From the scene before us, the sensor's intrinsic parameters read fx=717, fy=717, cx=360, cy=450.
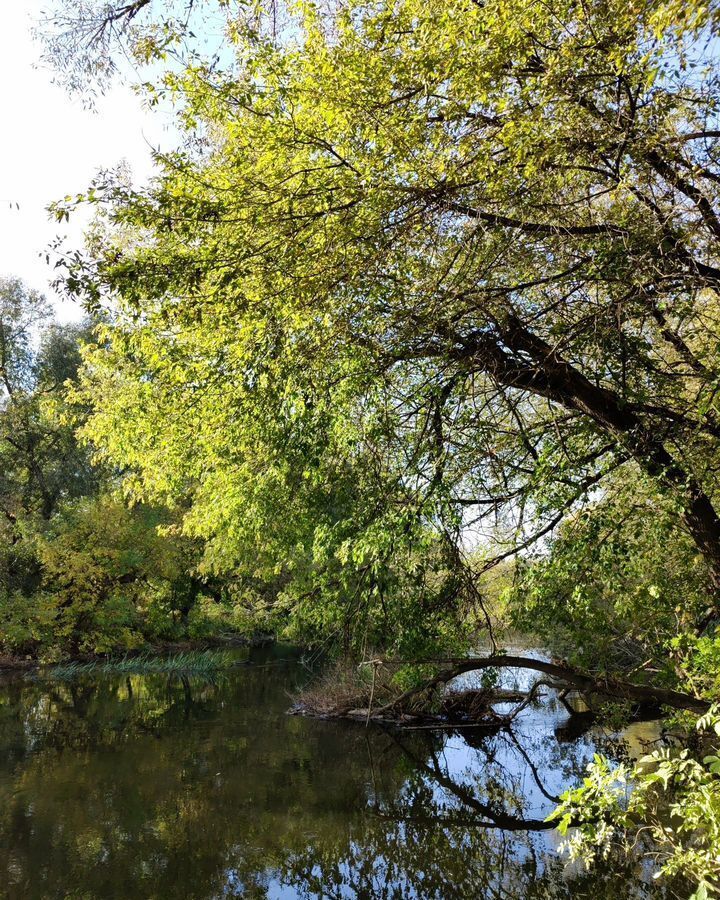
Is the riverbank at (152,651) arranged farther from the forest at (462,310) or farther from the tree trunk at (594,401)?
the tree trunk at (594,401)

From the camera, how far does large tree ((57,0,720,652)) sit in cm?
518

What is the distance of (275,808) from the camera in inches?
354

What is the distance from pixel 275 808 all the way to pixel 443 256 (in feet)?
22.9

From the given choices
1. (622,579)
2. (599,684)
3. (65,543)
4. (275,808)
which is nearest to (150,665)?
(65,543)

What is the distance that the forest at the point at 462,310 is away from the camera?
16.8ft

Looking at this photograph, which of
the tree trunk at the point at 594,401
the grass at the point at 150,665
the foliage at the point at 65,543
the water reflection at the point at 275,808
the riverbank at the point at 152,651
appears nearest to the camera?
the tree trunk at the point at 594,401

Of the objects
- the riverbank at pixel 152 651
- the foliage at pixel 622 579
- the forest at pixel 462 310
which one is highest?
the riverbank at pixel 152 651

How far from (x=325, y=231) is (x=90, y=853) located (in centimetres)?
664

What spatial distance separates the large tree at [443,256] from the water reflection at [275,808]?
2.80m

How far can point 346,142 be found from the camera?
18.2ft

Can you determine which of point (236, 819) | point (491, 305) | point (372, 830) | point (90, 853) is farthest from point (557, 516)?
point (90, 853)

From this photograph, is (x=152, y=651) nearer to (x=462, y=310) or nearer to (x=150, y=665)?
(x=150, y=665)

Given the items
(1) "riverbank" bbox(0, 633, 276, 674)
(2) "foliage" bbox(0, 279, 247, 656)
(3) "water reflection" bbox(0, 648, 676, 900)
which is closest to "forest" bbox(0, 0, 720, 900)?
(3) "water reflection" bbox(0, 648, 676, 900)

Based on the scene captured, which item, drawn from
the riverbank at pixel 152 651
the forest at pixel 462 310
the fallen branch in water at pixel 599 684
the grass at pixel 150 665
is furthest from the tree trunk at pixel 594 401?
the riverbank at pixel 152 651
